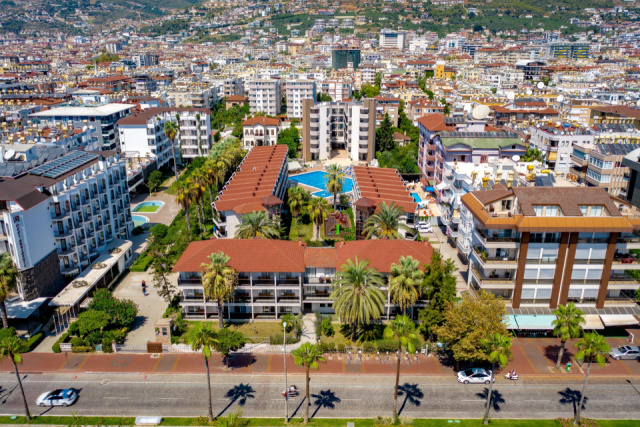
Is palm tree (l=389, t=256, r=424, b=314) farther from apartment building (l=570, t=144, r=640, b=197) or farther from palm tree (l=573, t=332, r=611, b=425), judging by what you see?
apartment building (l=570, t=144, r=640, b=197)

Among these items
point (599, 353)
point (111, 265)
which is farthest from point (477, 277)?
point (111, 265)

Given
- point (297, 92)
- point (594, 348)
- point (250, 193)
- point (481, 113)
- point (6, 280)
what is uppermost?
point (481, 113)

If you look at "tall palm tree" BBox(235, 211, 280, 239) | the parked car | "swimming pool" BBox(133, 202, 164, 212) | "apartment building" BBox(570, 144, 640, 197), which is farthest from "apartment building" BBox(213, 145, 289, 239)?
"apartment building" BBox(570, 144, 640, 197)

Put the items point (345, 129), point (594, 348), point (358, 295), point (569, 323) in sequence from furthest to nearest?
point (345, 129) → point (358, 295) → point (569, 323) → point (594, 348)

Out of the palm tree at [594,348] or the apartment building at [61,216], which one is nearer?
the palm tree at [594,348]

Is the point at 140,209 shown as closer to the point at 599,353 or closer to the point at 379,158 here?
the point at 379,158

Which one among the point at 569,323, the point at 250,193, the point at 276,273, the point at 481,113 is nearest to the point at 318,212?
the point at 250,193

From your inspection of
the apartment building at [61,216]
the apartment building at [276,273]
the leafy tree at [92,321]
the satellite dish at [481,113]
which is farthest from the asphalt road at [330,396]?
the satellite dish at [481,113]

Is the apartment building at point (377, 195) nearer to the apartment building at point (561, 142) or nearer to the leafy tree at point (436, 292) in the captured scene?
the leafy tree at point (436, 292)

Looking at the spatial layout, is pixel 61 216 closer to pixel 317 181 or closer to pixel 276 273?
pixel 276 273
